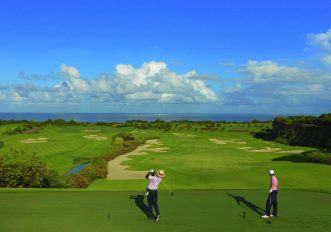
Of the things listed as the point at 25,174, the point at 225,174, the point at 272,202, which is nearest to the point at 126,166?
the point at 225,174

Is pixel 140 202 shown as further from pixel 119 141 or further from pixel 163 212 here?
pixel 119 141

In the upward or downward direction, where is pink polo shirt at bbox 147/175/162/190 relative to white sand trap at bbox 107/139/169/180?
upward

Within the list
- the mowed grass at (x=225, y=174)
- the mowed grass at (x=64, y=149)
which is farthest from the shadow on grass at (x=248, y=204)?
the mowed grass at (x=64, y=149)

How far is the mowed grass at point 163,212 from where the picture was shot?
47.4 feet

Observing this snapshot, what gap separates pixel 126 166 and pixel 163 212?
33.1m

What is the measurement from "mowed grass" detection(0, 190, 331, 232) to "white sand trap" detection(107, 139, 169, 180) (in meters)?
20.0

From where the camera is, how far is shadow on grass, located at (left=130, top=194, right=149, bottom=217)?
17.0 meters

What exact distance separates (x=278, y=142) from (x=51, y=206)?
76.3 meters

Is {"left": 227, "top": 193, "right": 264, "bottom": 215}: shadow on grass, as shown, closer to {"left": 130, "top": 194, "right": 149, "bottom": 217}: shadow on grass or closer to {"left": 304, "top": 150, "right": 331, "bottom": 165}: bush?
{"left": 130, "top": 194, "right": 149, "bottom": 217}: shadow on grass

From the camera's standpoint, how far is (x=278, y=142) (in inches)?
3445

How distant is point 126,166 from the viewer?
49.3m

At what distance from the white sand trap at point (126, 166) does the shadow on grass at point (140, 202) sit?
20067 millimetres

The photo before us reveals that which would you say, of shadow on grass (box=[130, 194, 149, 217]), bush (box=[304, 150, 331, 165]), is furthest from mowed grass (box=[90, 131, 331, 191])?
shadow on grass (box=[130, 194, 149, 217])

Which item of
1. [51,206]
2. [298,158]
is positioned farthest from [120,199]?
[298,158]
